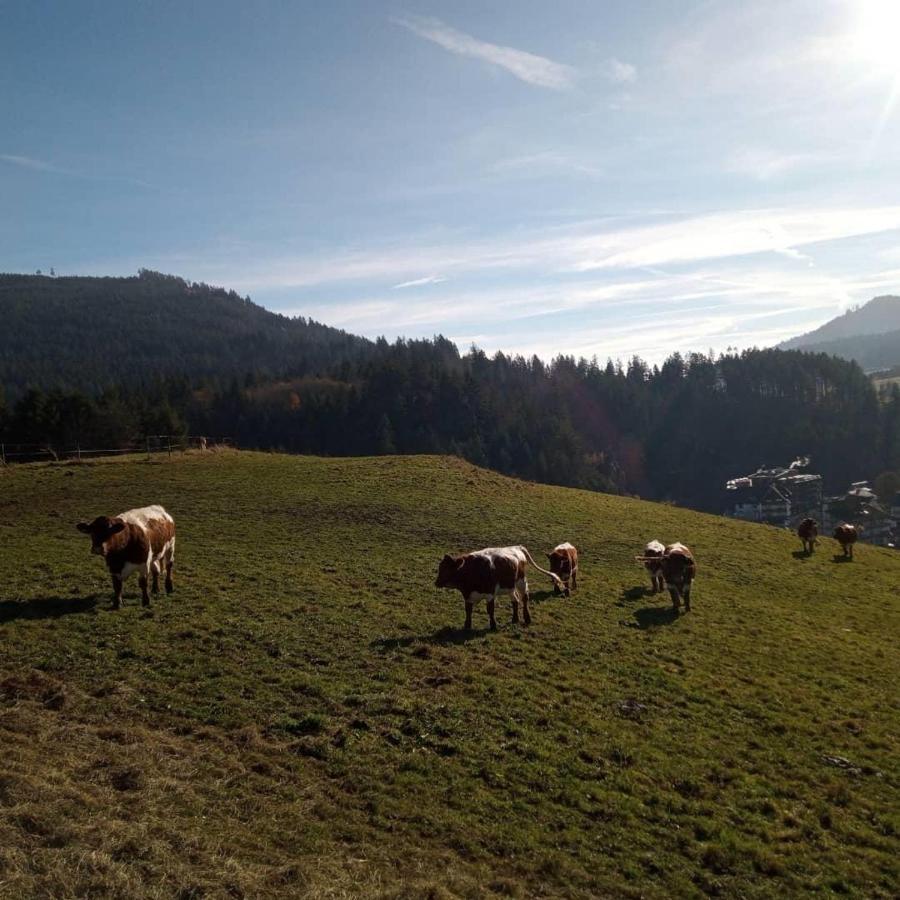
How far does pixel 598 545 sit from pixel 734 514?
128 metres

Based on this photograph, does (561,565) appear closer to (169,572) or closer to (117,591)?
(169,572)

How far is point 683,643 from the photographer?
1864 centimetres

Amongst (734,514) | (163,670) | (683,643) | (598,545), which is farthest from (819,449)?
(163,670)

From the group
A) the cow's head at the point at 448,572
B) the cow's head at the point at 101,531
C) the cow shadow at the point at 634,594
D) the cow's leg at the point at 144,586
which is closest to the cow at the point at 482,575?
the cow's head at the point at 448,572

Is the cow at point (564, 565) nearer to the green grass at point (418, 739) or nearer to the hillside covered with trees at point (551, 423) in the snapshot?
the green grass at point (418, 739)

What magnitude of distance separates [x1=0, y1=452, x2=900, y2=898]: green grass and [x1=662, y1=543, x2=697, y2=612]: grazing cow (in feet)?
2.76

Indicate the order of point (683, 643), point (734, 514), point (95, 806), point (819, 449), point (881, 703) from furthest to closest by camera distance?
point (819, 449) < point (734, 514) < point (683, 643) < point (881, 703) < point (95, 806)

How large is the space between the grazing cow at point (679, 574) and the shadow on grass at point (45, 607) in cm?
1739

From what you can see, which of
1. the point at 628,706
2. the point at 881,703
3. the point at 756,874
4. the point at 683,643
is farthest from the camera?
the point at 683,643

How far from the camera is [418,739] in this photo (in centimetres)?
1145

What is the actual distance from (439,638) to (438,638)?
25 millimetres

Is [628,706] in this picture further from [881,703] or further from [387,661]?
[881,703]

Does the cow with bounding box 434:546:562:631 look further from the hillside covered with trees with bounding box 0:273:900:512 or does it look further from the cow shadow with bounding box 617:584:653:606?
the hillside covered with trees with bounding box 0:273:900:512

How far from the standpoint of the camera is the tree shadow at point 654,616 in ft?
66.5
